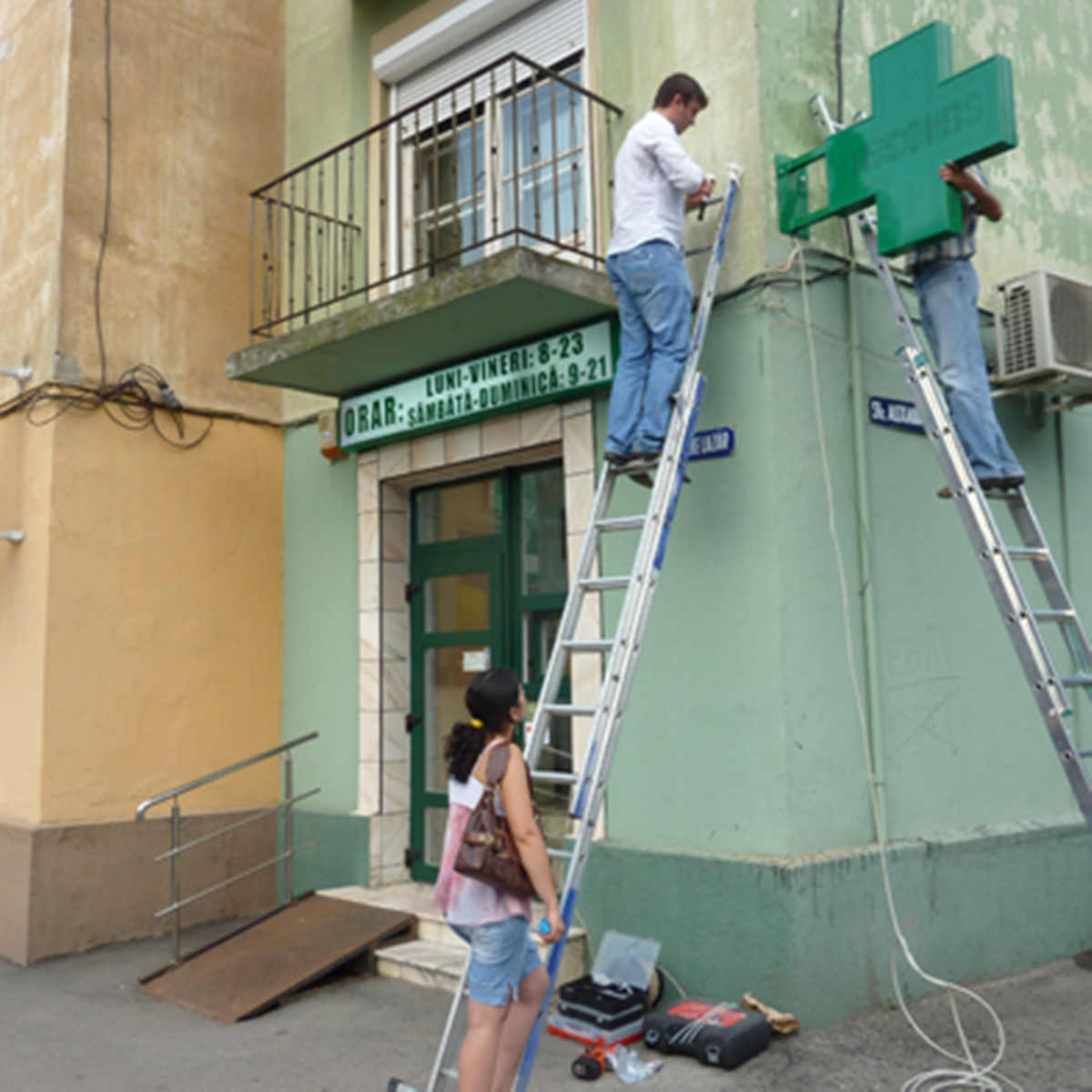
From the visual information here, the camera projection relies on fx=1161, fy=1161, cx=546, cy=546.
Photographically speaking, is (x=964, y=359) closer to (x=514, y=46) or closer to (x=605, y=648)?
(x=605, y=648)

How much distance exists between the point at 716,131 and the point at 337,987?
473cm

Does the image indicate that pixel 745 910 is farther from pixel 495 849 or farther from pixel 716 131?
pixel 716 131

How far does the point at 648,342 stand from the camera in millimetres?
5156

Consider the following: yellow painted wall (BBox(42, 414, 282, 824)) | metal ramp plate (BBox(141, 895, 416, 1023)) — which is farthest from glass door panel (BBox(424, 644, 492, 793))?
yellow painted wall (BBox(42, 414, 282, 824))

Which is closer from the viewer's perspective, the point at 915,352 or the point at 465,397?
the point at 915,352

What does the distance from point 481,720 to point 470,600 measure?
133 inches

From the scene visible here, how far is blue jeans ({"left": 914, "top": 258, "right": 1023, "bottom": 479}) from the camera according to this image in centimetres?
459

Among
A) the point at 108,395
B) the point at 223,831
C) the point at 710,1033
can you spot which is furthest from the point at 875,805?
the point at 108,395

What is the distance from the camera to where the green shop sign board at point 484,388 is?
607 centimetres

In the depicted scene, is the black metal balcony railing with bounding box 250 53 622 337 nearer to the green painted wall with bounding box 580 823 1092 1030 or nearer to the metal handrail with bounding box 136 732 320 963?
the metal handrail with bounding box 136 732 320 963

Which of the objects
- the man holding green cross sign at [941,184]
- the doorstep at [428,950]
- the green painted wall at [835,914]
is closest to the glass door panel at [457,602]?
the doorstep at [428,950]

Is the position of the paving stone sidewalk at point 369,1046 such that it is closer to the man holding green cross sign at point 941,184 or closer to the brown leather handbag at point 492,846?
the brown leather handbag at point 492,846

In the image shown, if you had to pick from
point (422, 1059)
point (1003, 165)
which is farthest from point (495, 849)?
point (1003, 165)

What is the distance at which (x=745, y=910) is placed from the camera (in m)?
5.14
